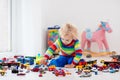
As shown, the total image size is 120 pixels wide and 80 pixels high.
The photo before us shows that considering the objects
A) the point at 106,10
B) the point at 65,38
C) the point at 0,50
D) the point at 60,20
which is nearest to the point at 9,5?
the point at 0,50

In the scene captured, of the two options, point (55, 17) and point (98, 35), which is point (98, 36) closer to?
point (98, 35)

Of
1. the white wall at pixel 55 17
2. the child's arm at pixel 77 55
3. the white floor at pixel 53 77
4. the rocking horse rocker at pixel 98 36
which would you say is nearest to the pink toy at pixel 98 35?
the rocking horse rocker at pixel 98 36

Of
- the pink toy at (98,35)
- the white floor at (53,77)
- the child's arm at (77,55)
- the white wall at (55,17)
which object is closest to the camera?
the white floor at (53,77)

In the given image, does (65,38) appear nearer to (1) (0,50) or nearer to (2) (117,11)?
(1) (0,50)

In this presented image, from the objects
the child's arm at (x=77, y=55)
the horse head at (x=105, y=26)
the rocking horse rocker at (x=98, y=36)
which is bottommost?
the child's arm at (x=77, y=55)

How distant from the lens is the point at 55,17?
2.10 meters

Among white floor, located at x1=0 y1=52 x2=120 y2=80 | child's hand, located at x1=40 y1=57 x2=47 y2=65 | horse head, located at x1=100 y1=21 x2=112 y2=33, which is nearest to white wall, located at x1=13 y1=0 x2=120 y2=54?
horse head, located at x1=100 y1=21 x2=112 y2=33

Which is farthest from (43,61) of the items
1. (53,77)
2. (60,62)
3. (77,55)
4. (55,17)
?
(55,17)

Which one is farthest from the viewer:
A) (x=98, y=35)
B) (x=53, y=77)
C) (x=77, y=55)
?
(x=98, y=35)

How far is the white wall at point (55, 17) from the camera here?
1.79 meters

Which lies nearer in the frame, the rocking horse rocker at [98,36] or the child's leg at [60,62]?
the child's leg at [60,62]

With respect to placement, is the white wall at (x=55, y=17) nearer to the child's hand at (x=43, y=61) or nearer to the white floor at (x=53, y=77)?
the child's hand at (x=43, y=61)

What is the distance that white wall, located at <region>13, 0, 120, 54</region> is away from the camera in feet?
5.86

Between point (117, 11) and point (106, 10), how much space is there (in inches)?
4.1
